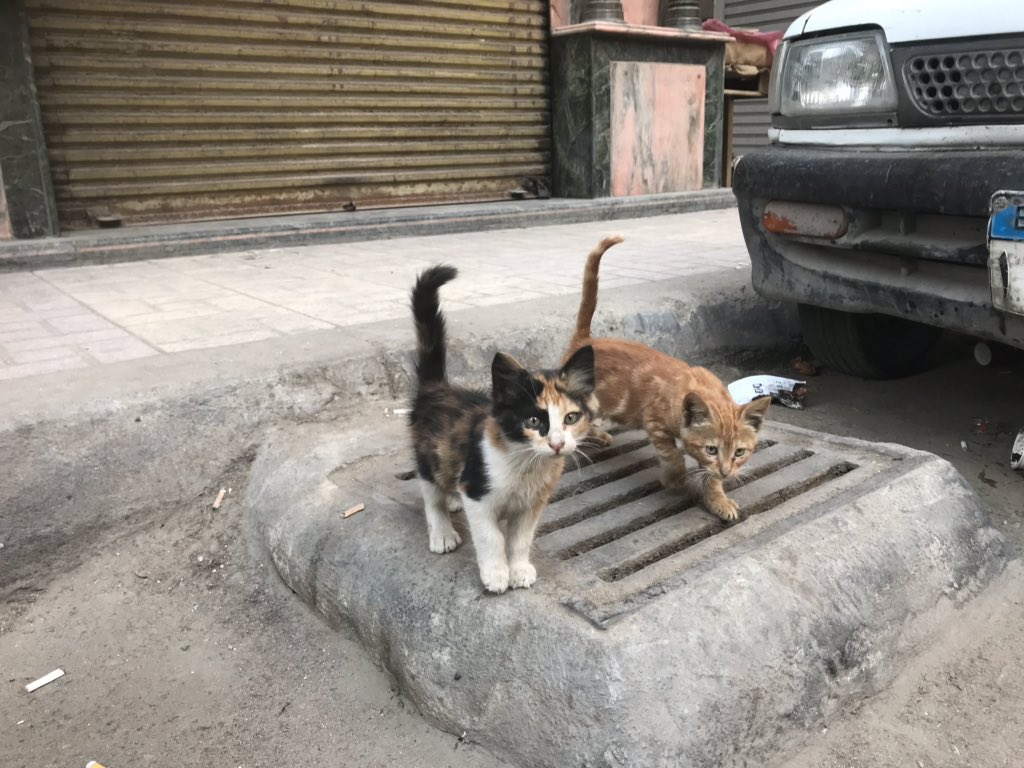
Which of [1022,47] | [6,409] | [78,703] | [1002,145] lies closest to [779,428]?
[1002,145]

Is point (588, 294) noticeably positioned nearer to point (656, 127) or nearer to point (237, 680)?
point (237, 680)

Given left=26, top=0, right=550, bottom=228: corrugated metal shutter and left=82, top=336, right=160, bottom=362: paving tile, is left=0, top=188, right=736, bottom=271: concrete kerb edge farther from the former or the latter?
left=82, top=336, right=160, bottom=362: paving tile

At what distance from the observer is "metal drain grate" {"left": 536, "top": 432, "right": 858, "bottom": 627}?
6.53 ft

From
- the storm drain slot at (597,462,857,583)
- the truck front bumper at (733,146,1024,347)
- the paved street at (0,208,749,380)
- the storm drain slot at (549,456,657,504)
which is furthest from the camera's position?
the paved street at (0,208,749,380)

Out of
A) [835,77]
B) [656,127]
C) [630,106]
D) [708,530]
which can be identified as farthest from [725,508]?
[656,127]

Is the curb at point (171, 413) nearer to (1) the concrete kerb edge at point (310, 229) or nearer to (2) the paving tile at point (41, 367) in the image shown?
(2) the paving tile at point (41, 367)

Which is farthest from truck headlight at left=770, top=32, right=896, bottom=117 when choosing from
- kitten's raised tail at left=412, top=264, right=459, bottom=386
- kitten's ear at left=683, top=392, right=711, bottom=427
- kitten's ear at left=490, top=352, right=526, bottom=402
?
kitten's ear at left=490, top=352, right=526, bottom=402

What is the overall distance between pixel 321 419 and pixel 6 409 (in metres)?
1.03

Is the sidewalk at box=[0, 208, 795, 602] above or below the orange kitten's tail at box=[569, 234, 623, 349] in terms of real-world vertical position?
below

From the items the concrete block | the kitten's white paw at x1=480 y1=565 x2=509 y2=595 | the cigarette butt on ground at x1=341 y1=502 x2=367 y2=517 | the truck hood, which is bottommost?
the concrete block

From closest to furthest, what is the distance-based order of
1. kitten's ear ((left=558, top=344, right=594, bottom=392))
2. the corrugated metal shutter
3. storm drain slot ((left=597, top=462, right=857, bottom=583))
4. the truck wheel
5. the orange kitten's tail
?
kitten's ear ((left=558, top=344, right=594, bottom=392))
storm drain slot ((left=597, top=462, right=857, bottom=583))
the orange kitten's tail
the truck wheel
the corrugated metal shutter

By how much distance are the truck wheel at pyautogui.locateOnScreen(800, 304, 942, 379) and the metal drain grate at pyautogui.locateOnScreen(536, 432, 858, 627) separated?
1.26 meters

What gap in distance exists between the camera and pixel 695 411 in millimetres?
2365

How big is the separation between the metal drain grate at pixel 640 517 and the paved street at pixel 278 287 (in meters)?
1.69
